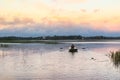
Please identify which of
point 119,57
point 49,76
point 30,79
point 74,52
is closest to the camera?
point 30,79

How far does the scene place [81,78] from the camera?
77.9 feet

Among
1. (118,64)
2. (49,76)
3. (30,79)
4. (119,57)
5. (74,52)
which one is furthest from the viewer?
(74,52)

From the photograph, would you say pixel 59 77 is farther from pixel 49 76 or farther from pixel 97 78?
pixel 97 78

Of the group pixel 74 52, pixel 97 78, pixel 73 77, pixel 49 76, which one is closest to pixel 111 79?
pixel 97 78

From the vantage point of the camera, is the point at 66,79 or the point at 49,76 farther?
the point at 49,76

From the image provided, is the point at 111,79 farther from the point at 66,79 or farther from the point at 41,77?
the point at 41,77

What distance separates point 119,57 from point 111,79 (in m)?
14.0

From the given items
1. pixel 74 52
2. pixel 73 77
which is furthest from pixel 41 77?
pixel 74 52

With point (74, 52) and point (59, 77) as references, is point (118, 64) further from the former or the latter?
point (74, 52)

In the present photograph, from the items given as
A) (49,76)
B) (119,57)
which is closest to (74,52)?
(119,57)

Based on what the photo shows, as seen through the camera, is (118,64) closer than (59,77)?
No

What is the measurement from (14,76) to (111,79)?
759 centimetres

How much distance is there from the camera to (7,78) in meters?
23.6

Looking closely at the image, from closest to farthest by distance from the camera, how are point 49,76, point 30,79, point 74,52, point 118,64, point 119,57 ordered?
point 30,79 < point 49,76 < point 118,64 < point 119,57 < point 74,52
